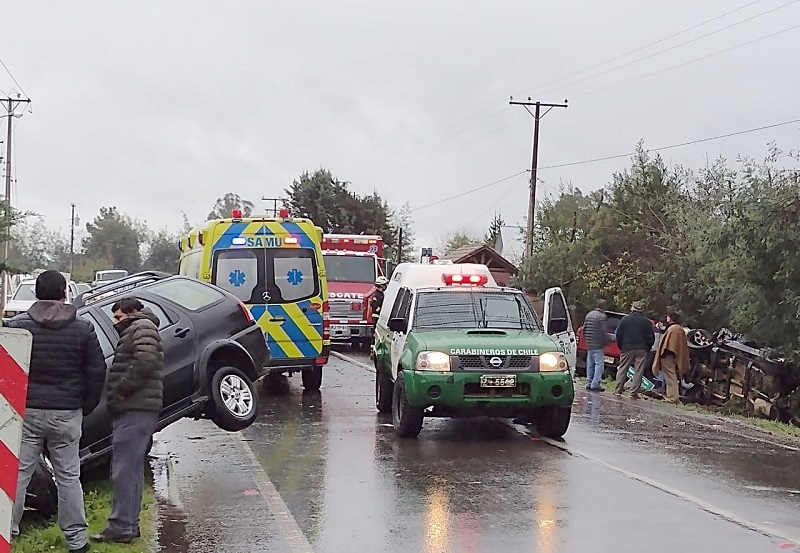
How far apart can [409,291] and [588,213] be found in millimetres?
20732

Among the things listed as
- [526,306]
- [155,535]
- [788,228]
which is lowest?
[155,535]

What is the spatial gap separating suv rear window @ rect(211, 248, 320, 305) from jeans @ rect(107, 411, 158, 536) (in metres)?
8.61

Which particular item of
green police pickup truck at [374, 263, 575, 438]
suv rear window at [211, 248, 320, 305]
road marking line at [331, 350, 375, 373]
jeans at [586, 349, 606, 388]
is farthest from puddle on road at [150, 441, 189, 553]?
road marking line at [331, 350, 375, 373]

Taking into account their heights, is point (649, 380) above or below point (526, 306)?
below

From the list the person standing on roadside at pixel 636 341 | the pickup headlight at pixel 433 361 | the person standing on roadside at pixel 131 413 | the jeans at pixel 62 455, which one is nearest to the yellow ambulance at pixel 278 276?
the pickup headlight at pixel 433 361

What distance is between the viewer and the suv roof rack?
9820mm

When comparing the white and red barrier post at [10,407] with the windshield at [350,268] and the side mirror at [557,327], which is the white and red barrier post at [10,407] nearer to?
the side mirror at [557,327]

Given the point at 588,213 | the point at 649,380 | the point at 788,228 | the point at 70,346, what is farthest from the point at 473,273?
the point at 588,213

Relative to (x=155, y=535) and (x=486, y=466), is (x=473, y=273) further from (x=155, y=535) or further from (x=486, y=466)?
(x=155, y=535)

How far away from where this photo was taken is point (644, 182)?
96.3 ft

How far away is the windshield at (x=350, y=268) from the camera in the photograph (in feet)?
93.3

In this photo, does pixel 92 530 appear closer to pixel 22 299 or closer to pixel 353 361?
pixel 353 361

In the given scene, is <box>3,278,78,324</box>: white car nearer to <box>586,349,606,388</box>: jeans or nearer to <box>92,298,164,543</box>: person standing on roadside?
<box>586,349,606,388</box>: jeans

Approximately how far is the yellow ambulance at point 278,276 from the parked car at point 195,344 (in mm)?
5207
